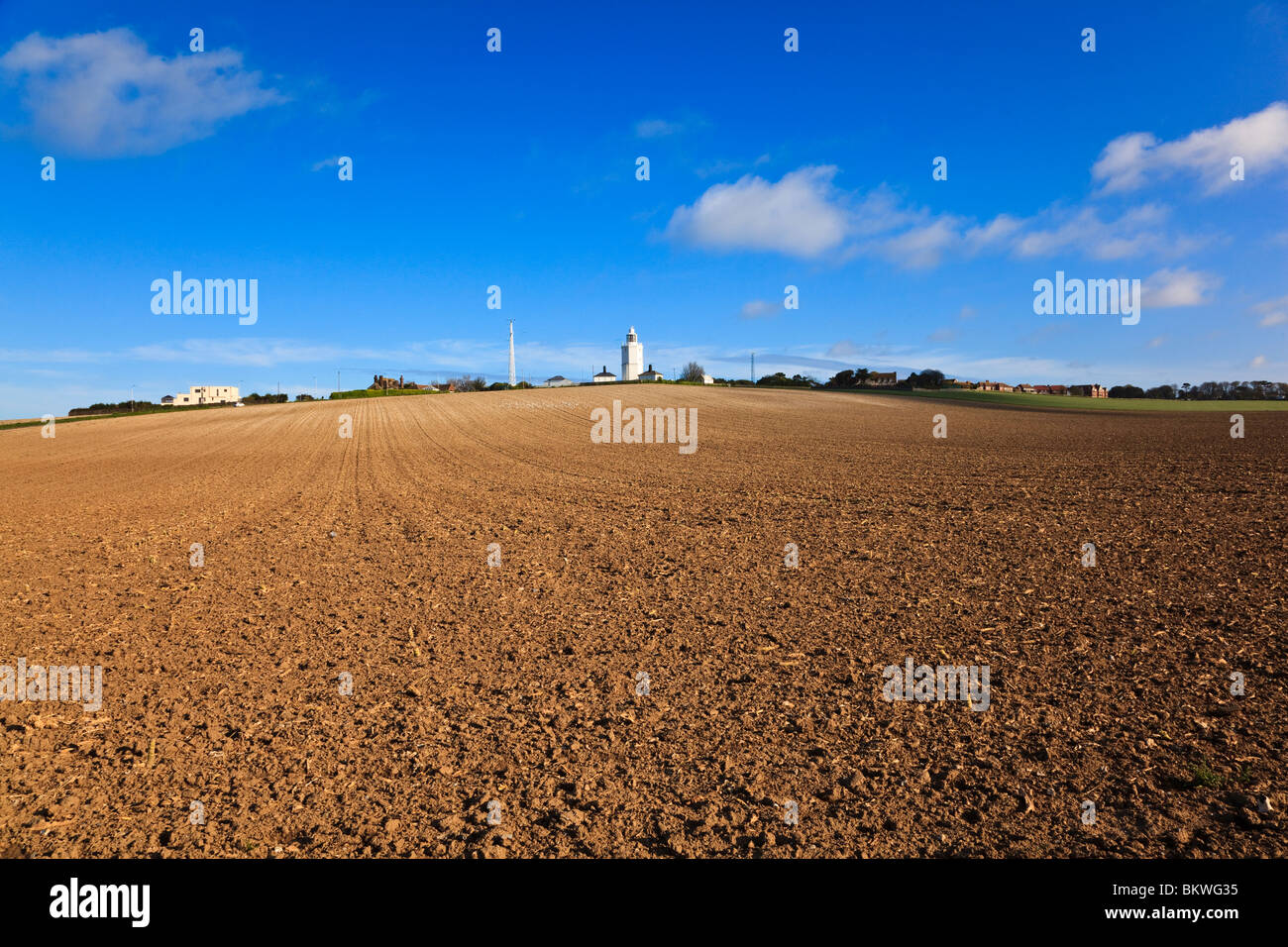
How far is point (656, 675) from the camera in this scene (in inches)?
288

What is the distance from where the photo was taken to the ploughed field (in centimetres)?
482

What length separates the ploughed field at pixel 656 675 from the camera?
15.8ft
